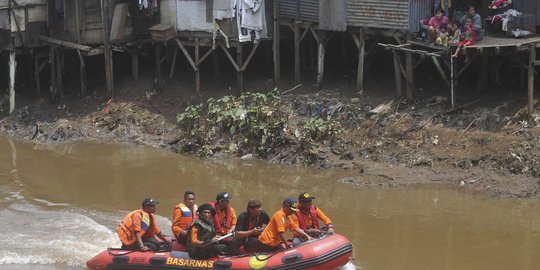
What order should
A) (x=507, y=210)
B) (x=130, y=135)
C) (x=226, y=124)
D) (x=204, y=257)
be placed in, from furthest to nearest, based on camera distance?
(x=130, y=135) → (x=226, y=124) → (x=507, y=210) → (x=204, y=257)

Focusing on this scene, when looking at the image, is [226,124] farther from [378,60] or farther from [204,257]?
[204,257]

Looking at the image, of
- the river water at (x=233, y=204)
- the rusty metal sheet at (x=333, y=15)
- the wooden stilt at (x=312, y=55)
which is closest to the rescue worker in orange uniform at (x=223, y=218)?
the river water at (x=233, y=204)

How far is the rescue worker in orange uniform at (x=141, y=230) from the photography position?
13258mm

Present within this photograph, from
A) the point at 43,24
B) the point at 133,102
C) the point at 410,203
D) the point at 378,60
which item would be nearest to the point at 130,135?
the point at 133,102

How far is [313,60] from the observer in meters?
23.7

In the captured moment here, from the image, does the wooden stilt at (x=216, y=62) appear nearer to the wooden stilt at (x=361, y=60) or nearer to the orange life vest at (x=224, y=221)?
the wooden stilt at (x=361, y=60)

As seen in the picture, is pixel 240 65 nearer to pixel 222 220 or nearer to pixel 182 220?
pixel 182 220

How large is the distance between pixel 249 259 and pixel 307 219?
109cm

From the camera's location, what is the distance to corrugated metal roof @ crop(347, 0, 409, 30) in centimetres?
1981

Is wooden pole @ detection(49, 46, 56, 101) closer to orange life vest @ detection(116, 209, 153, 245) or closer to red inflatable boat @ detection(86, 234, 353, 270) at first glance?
red inflatable boat @ detection(86, 234, 353, 270)

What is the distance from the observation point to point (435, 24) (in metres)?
19.2

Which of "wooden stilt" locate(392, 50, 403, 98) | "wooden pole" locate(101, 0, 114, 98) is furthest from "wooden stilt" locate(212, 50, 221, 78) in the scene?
"wooden stilt" locate(392, 50, 403, 98)

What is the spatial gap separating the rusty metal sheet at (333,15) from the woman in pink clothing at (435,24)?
2.53 m

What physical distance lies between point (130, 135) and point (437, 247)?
10.6 m
